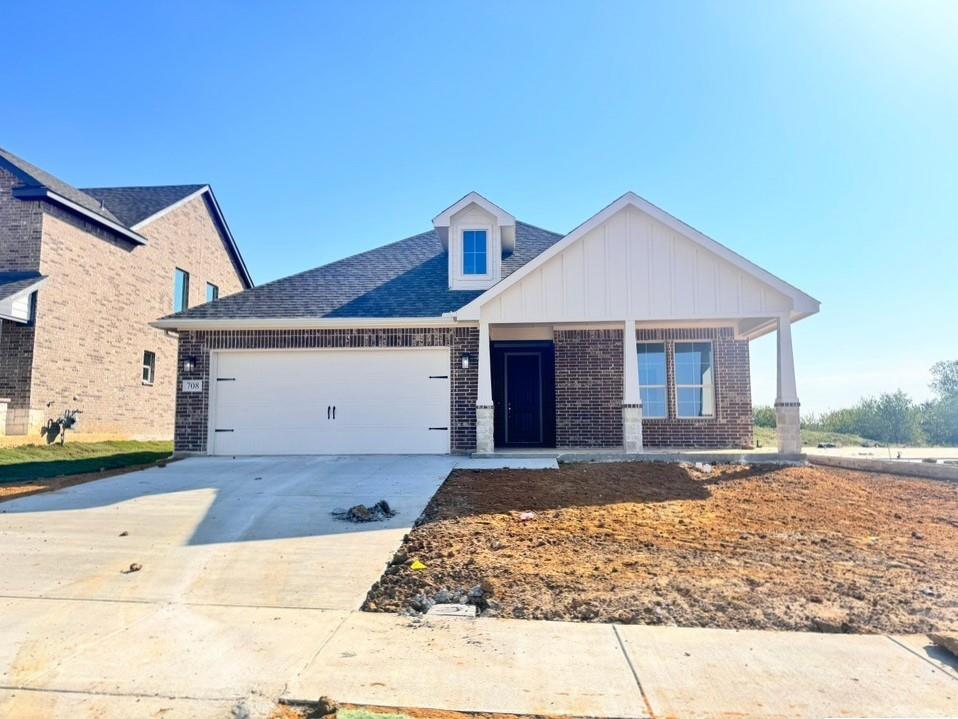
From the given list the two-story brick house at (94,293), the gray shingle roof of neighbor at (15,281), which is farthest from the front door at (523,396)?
the gray shingle roof of neighbor at (15,281)

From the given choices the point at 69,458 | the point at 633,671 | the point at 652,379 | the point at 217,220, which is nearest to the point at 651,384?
the point at 652,379

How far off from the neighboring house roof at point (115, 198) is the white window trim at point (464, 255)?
10.5 m

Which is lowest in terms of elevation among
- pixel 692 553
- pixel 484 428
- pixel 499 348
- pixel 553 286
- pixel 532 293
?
pixel 692 553

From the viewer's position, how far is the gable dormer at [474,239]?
13.0 metres

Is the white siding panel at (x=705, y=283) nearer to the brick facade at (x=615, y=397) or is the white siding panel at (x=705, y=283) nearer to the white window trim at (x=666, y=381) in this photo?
the brick facade at (x=615, y=397)

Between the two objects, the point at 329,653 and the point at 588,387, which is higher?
the point at 588,387

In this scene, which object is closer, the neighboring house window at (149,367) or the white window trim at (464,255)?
the white window trim at (464,255)

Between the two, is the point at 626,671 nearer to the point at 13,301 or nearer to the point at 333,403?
the point at 333,403

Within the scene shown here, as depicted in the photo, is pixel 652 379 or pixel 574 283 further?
pixel 652 379

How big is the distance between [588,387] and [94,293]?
1380cm

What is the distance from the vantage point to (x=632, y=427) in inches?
431

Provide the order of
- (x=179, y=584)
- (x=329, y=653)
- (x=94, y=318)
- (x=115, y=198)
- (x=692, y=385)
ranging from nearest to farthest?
(x=329, y=653), (x=179, y=584), (x=692, y=385), (x=94, y=318), (x=115, y=198)

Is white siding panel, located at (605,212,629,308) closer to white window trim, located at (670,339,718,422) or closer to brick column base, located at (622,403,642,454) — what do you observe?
brick column base, located at (622,403,642,454)

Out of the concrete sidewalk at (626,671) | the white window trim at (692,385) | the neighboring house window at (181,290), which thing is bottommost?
the concrete sidewalk at (626,671)
